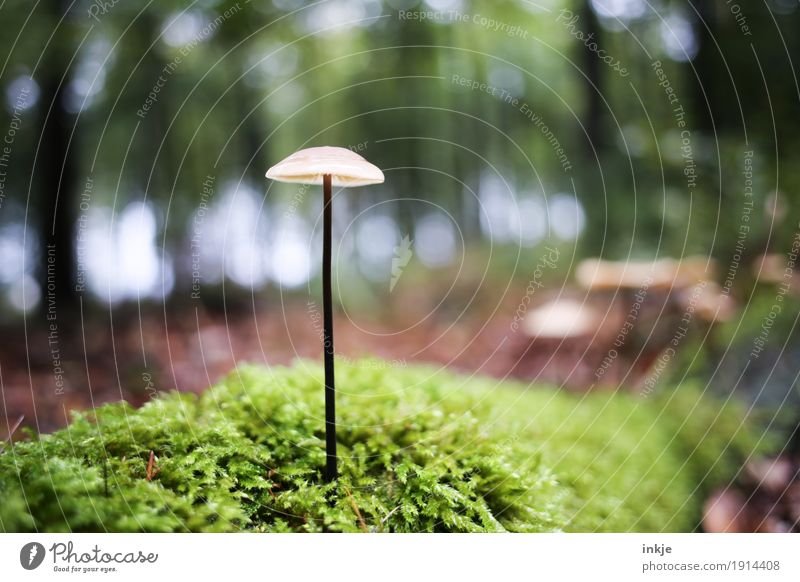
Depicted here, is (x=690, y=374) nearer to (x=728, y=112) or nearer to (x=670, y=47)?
(x=728, y=112)

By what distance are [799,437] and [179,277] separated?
8.41 metres

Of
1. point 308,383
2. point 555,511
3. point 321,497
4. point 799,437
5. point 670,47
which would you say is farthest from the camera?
point 670,47

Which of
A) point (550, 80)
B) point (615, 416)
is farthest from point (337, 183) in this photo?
point (550, 80)

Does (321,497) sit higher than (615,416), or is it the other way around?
(321,497)

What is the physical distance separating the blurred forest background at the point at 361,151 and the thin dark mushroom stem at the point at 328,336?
2.14 ft

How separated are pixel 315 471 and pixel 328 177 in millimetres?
882

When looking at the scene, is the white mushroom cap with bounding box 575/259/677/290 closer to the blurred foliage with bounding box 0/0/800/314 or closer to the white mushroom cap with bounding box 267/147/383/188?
the blurred foliage with bounding box 0/0/800/314

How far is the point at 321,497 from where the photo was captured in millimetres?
1490

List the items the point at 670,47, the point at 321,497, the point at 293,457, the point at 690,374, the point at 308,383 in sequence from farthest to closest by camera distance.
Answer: the point at 670,47 < the point at 690,374 < the point at 308,383 < the point at 293,457 < the point at 321,497

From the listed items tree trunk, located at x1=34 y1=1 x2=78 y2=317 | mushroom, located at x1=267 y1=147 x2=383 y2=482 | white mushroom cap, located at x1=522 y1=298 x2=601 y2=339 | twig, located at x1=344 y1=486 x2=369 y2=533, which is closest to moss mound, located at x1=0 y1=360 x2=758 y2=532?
twig, located at x1=344 y1=486 x2=369 y2=533

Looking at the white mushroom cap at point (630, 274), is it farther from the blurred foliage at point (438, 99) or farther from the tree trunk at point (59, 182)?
the tree trunk at point (59, 182)

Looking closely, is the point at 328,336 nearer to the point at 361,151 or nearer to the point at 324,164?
the point at 324,164

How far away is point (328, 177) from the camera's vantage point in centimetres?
149
